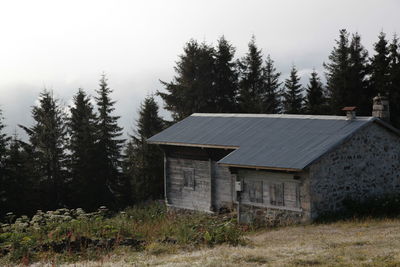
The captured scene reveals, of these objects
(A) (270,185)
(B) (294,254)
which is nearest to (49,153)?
(A) (270,185)

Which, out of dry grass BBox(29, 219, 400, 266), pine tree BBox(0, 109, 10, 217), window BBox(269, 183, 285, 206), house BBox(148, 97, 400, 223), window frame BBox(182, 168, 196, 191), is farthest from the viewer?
pine tree BBox(0, 109, 10, 217)

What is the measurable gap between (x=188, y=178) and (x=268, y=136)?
5.35m

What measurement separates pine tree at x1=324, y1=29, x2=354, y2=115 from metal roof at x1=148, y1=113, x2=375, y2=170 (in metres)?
17.3

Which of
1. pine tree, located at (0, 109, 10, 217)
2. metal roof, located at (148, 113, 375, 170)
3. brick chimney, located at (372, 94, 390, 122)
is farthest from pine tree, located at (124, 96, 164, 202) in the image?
brick chimney, located at (372, 94, 390, 122)

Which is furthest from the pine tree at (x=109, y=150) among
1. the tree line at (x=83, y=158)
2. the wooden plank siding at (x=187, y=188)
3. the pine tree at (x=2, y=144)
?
the wooden plank siding at (x=187, y=188)

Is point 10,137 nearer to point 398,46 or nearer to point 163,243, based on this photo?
point 163,243

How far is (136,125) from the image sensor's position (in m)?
46.8

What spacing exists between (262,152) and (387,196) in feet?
18.9

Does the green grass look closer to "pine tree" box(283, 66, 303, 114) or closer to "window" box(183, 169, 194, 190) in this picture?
"window" box(183, 169, 194, 190)

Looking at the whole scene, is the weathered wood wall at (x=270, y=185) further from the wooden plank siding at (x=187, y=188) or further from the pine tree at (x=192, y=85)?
the pine tree at (x=192, y=85)

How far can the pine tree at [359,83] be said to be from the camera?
44.1 meters

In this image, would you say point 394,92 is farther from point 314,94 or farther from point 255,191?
point 255,191

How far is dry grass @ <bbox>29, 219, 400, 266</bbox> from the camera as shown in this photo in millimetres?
11898

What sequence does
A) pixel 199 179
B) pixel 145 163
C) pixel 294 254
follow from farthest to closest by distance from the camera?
pixel 145 163 → pixel 199 179 → pixel 294 254
